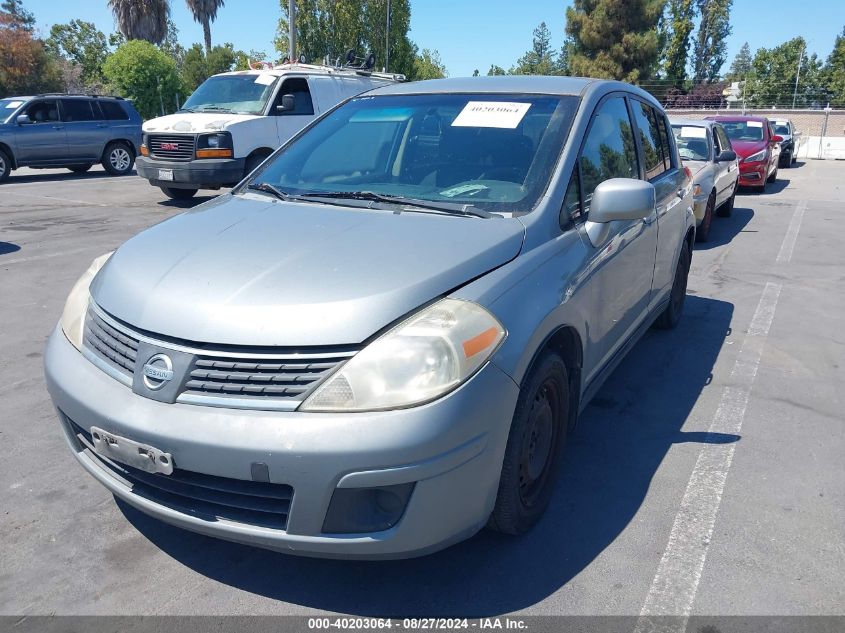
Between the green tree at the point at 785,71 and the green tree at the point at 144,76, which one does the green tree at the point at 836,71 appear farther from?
the green tree at the point at 144,76

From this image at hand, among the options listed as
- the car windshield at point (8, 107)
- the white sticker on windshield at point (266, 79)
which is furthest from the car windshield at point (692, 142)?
the car windshield at point (8, 107)

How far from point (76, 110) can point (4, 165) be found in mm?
2080

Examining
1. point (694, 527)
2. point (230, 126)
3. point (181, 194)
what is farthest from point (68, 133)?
point (694, 527)

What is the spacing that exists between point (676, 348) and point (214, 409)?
13.0 ft

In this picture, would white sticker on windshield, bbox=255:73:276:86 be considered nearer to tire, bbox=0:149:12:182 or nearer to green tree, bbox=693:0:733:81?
tire, bbox=0:149:12:182

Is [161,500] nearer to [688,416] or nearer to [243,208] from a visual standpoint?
[243,208]

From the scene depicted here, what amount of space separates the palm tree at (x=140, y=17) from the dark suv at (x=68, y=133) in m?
32.4

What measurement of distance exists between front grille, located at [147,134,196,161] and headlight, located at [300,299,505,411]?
939 centimetres

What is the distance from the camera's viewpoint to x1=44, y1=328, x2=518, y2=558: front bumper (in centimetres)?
209

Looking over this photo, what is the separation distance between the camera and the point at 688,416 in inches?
159

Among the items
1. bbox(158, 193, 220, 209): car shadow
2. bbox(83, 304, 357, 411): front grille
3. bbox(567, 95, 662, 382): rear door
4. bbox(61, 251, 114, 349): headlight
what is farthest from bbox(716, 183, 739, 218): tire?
bbox(83, 304, 357, 411): front grille

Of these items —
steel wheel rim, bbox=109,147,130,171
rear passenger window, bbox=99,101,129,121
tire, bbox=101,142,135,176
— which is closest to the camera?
rear passenger window, bbox=99,101,129,121

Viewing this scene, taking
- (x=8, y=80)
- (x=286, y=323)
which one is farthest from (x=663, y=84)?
(x=286, y=323)

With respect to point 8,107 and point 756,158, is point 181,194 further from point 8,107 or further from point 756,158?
point 756,158
